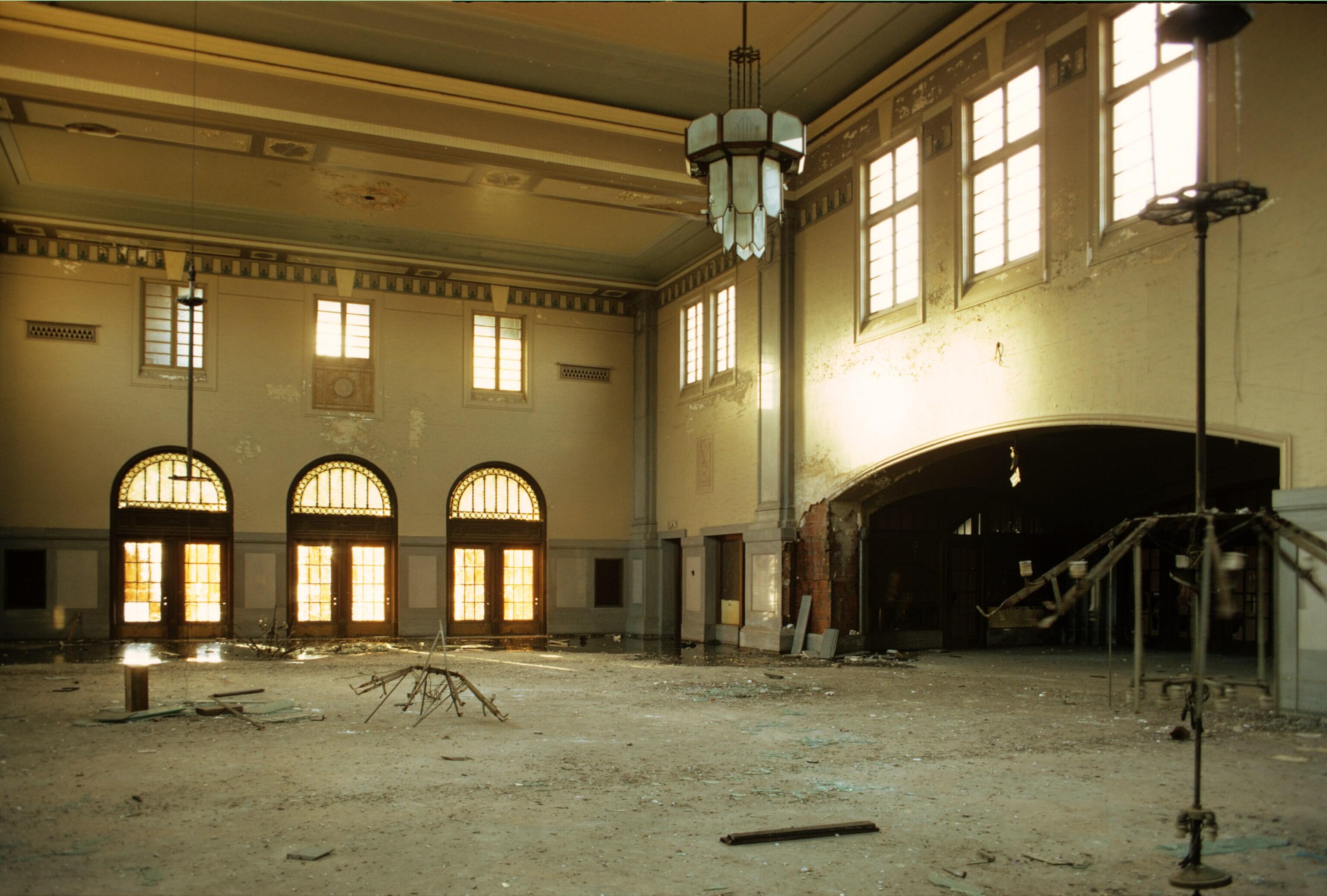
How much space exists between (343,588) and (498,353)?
5.01 m

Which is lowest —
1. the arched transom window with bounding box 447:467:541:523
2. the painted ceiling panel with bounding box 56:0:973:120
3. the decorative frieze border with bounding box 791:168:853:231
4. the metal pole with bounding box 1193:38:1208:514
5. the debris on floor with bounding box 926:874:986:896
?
the debris on floor with bounding box 926:874:986:896

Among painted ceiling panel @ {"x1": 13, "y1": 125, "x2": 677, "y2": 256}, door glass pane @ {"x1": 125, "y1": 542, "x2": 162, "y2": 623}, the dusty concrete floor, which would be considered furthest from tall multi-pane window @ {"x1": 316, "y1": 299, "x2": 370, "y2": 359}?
the dusty concrete floor

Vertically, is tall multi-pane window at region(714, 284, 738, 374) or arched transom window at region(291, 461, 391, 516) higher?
tall multi-pane window at region(714, 284, 738, 374)

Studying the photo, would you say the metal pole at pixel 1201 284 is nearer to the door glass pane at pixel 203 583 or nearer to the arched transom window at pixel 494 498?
the arched transom window at pixel 494 498

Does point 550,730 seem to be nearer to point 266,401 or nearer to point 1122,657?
point 1122,657

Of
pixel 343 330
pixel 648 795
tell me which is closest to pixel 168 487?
pixel 343 330

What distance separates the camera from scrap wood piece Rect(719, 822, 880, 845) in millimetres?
4781

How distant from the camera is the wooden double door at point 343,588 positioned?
1797 centimetres

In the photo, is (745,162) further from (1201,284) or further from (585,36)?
(1201,284)

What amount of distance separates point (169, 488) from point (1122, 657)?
1460 cm

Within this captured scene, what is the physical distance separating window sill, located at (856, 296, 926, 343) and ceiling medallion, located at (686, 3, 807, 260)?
14.7 feet

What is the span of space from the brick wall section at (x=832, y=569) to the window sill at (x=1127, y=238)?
531 cm

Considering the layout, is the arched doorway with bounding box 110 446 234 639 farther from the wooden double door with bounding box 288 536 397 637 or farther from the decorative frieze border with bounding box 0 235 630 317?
the decorative frieze border with bounding box 0 235 630 317

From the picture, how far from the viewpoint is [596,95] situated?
13344 mm
